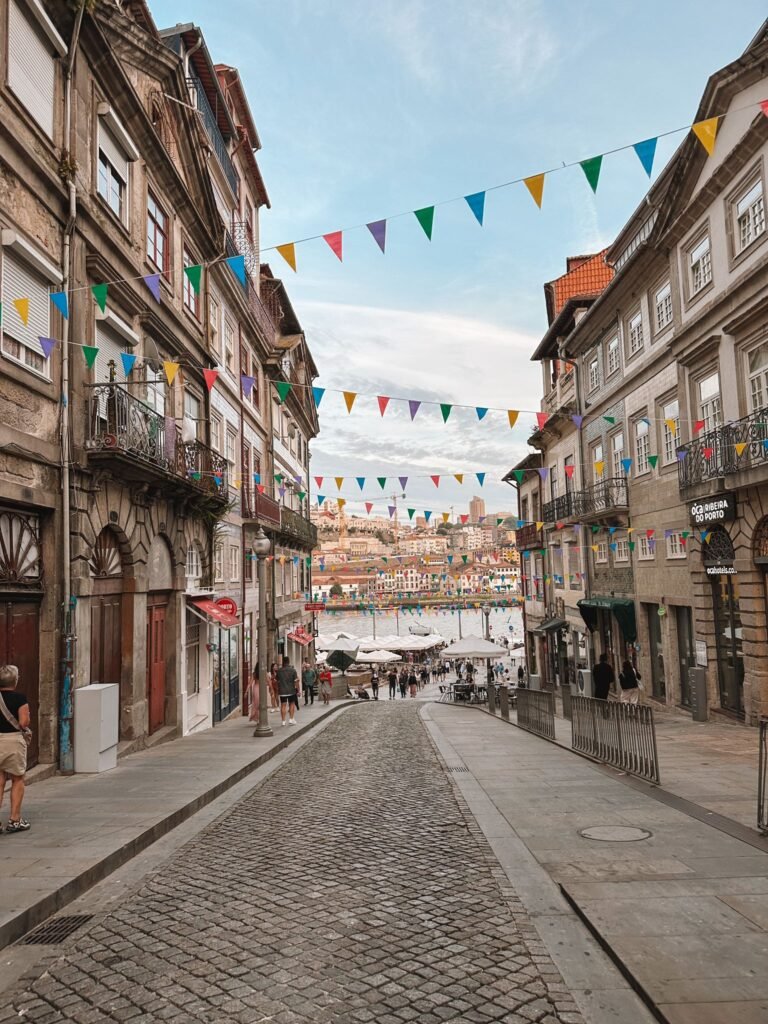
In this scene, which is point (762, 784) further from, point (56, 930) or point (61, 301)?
point (61, 301)

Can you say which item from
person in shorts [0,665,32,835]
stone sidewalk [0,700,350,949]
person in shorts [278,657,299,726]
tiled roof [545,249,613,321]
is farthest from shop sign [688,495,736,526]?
tiled roof [545,249,613,321]

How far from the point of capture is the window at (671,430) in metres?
20.8

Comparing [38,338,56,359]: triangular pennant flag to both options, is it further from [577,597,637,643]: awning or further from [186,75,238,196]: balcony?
[577,597,637,643]: awning

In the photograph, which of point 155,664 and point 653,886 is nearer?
point 653,886

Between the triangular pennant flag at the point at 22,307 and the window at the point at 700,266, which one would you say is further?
the window at the point at 700,266

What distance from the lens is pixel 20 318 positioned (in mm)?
10711

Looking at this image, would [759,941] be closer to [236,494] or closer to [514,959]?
[514,959]

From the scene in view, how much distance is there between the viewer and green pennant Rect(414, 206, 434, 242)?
975cm

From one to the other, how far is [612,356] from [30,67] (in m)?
20.0

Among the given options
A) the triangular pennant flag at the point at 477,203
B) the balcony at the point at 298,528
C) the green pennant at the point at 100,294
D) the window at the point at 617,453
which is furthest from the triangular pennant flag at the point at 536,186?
the balcony at the point at 298,528

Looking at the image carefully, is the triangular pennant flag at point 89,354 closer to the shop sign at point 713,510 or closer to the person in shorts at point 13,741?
the person in shorts at point 13,741

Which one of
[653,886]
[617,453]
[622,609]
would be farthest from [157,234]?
[622,609]

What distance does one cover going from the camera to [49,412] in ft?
37.7

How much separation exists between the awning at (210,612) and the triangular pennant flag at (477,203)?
11.5 meters
